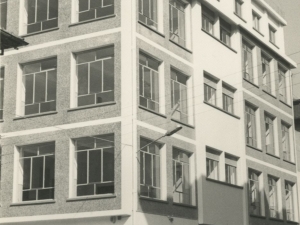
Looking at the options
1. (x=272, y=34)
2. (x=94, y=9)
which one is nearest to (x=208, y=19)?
(x=94, y=9)

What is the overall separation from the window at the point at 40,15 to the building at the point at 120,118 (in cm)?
6

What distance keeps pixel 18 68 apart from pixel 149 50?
20.8 ft

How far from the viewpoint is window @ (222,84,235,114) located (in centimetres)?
3709

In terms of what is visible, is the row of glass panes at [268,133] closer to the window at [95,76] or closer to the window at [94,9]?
the window at [95,76]

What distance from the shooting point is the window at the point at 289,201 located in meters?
42.3

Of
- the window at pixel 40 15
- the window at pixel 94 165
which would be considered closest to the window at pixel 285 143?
the window at pixel 94 165

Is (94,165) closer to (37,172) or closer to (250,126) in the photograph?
(37,172)

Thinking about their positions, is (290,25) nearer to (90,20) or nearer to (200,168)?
(200,168)

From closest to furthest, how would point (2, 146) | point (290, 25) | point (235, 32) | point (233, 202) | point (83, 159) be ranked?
point (83, 159)
point (2, 146)
point (233, 202)
point (235, 32)
point (290, 25)

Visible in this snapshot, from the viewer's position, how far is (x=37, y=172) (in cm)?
3050

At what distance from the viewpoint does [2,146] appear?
31375 mm

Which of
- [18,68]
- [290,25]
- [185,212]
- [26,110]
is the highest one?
[290,25]

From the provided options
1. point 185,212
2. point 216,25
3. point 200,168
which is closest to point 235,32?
point 216,25

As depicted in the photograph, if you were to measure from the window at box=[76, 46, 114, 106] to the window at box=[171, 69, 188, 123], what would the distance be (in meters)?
3.87
